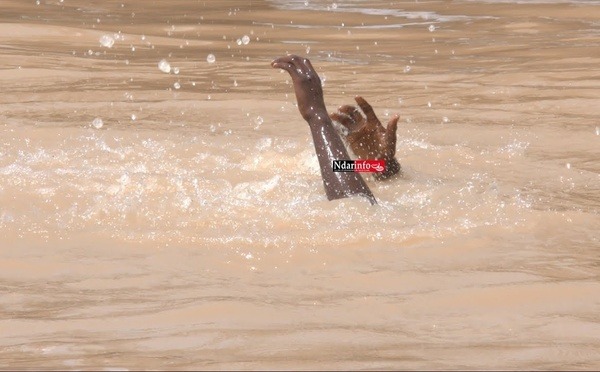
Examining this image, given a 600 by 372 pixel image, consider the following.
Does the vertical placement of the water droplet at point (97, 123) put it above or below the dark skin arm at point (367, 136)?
above

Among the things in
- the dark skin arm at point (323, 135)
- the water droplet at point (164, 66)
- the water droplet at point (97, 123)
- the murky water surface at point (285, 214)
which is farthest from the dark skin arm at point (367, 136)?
the water droplet at point (164, 66)

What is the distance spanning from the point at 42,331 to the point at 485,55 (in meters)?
6.29

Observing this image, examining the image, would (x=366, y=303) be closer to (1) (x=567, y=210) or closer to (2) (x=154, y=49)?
(1) (x=567, y=210)

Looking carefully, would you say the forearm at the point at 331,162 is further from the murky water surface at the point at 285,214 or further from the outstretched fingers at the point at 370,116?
the outstretched fingers at the point at 370,116

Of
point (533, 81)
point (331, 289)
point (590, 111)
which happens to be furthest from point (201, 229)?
point (533, 81)

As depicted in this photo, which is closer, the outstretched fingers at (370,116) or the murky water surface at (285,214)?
the murky water surface at (285,214)

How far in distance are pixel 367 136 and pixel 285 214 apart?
66cm

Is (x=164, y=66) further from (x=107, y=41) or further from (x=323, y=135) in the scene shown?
(x=323, y=135)

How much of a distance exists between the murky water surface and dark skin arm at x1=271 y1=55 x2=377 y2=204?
0.10 metres

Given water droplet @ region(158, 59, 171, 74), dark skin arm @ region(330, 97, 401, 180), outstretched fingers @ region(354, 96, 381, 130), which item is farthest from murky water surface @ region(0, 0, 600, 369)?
outstretched fingers @ region(354, 96, 381, 130)

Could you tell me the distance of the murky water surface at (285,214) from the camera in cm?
410

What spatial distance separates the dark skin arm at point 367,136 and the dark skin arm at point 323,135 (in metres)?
0.23

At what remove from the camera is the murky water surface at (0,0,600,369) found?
4.10 metres

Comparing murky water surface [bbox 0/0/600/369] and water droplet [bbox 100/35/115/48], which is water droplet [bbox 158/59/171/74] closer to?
murky water surface [bbox 0/0/600/369]
